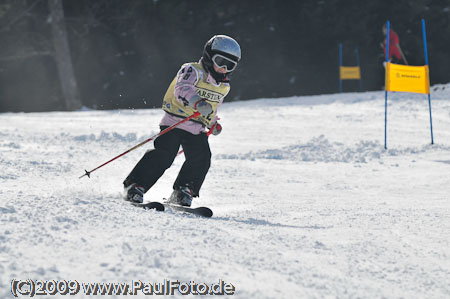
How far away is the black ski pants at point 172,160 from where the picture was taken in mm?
4375

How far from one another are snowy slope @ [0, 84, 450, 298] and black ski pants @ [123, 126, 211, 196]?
29 cm

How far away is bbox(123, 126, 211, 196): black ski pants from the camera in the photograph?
4.38m

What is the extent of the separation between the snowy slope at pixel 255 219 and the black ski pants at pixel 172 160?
0.29 metres

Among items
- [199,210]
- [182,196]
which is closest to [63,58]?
[182,196]

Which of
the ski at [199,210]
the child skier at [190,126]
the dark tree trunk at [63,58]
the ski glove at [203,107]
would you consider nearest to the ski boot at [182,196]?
the child skier at [190,126]

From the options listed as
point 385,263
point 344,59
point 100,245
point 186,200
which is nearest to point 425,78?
point 186,200

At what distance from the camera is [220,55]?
4.45 meters

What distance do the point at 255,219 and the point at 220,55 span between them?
51.3 inches

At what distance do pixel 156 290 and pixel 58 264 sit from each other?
47 cm

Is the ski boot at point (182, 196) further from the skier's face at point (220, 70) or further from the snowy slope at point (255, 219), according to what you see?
the skier's face at point (220, 70)

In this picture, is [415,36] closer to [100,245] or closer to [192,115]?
[192,115]

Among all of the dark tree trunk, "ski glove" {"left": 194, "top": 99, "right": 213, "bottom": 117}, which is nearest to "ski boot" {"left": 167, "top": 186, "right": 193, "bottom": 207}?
"ski glove" {"left": 194, "top": 99, "right": 213, "bottom": 117}

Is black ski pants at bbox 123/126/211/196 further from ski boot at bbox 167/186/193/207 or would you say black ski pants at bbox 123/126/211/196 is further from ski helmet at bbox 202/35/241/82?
ski helmet at bbox 202/35/241/82

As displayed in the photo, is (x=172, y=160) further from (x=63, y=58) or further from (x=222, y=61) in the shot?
(x=63, y=58)
